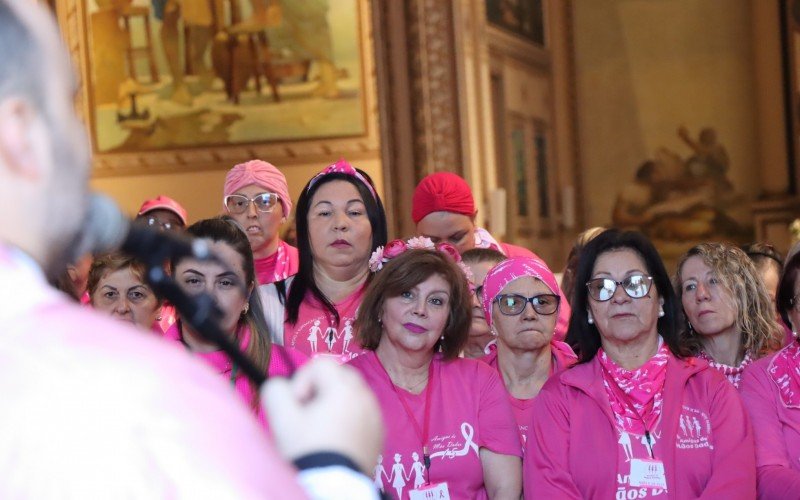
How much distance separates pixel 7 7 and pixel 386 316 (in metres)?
4.09

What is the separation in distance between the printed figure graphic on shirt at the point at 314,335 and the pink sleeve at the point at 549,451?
3.25 ft

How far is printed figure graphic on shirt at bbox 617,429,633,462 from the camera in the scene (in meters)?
4.81

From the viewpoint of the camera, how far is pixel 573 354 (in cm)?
578

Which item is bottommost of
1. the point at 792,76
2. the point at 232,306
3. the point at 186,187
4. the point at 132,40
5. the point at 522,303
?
the point at 522,303

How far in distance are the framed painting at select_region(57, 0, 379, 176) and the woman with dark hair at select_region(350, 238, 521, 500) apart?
11.7 m

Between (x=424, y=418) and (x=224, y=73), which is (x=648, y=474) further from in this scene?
(x=224, y=73)

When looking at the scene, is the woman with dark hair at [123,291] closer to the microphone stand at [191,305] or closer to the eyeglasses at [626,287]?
the eyeglasses at [626,287]

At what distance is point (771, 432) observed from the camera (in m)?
5.10

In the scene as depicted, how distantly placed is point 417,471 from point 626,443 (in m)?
0.85

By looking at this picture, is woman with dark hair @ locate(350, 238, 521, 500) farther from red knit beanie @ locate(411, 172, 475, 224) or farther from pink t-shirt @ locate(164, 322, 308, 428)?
red knit beanie @ locate(411, 172, 475, 224)

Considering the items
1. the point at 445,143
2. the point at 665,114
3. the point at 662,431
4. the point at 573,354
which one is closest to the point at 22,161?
the point at 662,431

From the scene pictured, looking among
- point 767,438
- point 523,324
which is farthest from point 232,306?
point 767,438

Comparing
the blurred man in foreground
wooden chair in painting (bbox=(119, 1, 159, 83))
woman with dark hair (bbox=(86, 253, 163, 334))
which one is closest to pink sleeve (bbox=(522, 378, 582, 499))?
woman with dark hair (bbox=(86, 253, 163, 334))

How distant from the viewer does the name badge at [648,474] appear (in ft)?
15.4
